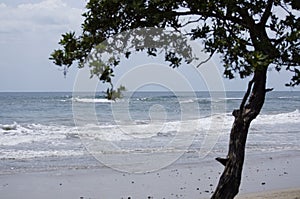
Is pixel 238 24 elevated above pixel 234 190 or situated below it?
above

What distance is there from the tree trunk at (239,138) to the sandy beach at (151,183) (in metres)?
2.85

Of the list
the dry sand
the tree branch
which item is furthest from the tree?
the dry sand

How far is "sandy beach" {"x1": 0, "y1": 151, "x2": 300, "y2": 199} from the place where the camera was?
8.67m

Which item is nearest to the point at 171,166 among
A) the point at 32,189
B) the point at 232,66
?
the point at 32,189

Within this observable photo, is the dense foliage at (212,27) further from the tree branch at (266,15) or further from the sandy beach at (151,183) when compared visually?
the sandy beach at (151,183)

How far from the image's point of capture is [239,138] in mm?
5406

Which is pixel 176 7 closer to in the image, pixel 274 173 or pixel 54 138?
pixel 274 173

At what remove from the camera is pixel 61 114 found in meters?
35.0

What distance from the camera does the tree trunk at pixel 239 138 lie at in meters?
5.38

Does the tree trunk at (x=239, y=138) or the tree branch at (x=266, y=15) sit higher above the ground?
the tree branch at (x=266, y=15)

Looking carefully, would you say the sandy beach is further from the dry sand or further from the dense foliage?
the dense foliage

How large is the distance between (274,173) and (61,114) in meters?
25.8

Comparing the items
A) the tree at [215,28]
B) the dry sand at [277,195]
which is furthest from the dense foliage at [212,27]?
the dry sand at [277,195]

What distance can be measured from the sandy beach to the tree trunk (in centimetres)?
285
